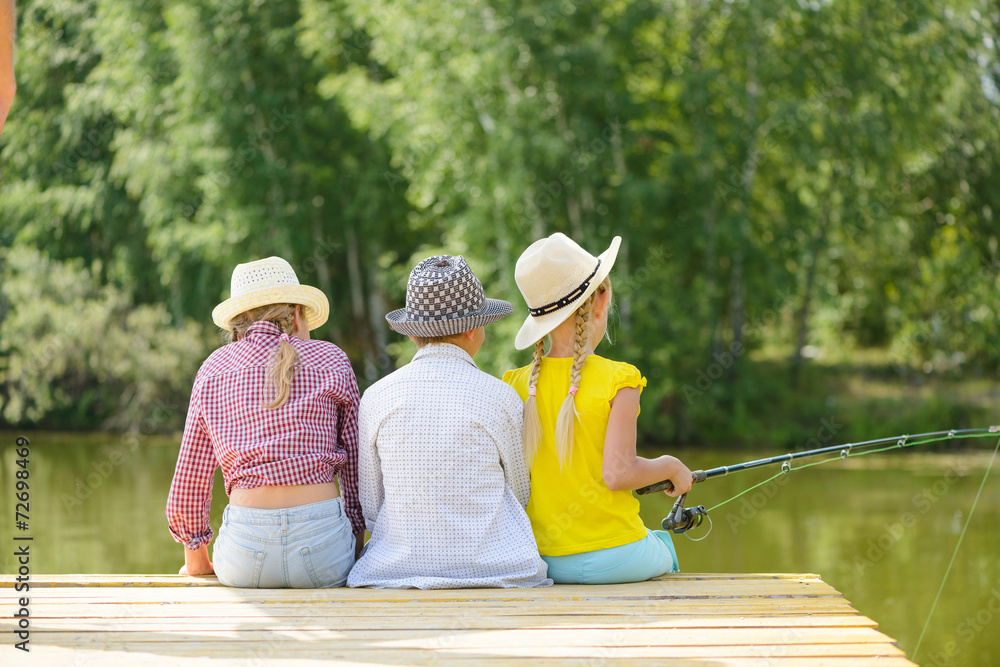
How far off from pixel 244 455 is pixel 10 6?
1.21 m

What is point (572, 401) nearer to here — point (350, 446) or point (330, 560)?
point (350, 446)

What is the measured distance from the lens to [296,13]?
1541cm

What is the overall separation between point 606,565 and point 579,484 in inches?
9.5

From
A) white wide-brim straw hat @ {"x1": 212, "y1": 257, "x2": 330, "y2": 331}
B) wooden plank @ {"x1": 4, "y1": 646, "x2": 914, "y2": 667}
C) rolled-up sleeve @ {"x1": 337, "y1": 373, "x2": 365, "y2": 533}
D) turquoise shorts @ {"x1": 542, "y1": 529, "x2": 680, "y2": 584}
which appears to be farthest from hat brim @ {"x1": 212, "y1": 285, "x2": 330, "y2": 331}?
wooden plank @ {"x1": 4, "y1": 646, "x2": 914, "y2": 667}

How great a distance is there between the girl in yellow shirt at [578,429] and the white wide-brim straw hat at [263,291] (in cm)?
65

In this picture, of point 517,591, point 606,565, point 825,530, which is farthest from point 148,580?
point 825,530

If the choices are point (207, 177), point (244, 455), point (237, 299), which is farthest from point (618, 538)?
point (207, 177)

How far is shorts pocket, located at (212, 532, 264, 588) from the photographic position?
2.79 metres

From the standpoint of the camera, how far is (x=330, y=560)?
9.32 feet

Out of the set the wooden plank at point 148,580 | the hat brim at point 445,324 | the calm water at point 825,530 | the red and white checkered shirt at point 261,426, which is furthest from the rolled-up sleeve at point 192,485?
the calm water at point 825,530

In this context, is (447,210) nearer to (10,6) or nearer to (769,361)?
(769,361)

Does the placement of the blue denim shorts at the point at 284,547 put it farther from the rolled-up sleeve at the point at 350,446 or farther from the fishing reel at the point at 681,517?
the fishing reel at the point at 681,517

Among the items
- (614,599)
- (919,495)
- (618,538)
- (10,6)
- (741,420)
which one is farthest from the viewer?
(741,420)

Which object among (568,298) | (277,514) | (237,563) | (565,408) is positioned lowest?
(237,563)
